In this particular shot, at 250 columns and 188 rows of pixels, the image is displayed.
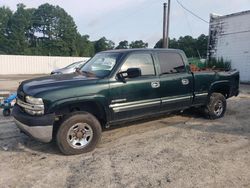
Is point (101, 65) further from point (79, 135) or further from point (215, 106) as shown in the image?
point (215, 106)

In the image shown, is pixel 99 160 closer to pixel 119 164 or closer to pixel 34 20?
pixel 119 164

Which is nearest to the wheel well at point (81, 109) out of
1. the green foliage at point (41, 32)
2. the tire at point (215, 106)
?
the tire at point (215, 106)

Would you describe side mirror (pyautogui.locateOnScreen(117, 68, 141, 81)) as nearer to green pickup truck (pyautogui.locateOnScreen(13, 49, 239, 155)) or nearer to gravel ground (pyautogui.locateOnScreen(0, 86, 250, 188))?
green pickup truck (pyautogui.locateOnScreen(13, 49, 239, 155))

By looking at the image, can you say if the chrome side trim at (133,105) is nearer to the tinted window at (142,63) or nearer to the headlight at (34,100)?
the tinted window at (142,63)

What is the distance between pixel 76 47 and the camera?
71500mm

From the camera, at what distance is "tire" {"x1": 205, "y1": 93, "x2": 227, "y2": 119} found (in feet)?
23.7

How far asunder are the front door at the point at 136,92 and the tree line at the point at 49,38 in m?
50.8

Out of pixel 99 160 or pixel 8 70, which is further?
pixel 8 70

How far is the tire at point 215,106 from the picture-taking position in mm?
7219

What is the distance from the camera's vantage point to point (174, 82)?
20.2 ft

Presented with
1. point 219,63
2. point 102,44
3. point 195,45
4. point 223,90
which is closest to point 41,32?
point 102,44

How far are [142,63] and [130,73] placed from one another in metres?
0.63

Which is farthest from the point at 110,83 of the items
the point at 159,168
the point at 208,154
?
the point at 208,154

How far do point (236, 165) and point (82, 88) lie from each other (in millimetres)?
2852
